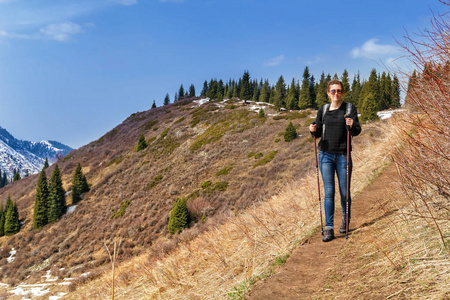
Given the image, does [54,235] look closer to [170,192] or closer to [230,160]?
[170,192]

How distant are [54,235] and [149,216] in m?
12.5

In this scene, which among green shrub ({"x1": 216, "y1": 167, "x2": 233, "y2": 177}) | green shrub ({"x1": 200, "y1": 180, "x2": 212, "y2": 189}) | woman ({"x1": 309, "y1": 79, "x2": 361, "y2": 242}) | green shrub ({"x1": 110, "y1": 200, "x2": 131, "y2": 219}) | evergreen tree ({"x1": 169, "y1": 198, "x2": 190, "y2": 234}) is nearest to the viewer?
woman ({"x1": 309, "y1": 79, "x2": 361, "y2": 242})

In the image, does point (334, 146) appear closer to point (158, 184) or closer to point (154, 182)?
point (158, 184)

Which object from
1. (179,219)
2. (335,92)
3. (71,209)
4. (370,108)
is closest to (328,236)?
(335,92)

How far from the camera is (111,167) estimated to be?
4041 cm

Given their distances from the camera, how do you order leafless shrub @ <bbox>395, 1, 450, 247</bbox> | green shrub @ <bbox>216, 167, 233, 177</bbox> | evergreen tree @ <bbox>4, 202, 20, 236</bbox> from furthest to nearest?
evergreen tree @ <bbox>4, 202, 20, 236</bbox> < green shrub @ <bbox>216, 167, 233, 177</bbox> < leafless shrub @ <bbox>395, 1, 450, 247</bbox>

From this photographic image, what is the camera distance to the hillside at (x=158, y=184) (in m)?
21.3

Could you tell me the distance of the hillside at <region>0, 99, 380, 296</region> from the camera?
21.3m

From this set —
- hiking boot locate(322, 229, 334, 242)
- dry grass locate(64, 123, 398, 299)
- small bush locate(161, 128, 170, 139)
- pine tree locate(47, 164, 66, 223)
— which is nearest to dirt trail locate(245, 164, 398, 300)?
→ hiking boot locate(322, 229, 334, 242)

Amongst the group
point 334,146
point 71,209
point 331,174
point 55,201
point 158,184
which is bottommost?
point 71,209

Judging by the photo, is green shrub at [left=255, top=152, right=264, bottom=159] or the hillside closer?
the hillside

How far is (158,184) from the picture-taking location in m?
31.2

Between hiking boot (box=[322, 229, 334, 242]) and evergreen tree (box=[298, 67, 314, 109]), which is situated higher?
evergreen tree (box=[298, 67, 314, 109])

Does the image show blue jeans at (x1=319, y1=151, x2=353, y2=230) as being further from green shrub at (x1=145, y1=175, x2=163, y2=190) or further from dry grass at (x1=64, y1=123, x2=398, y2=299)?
green shrub at (x1=145, y1=175, x2=163, y2=190)
